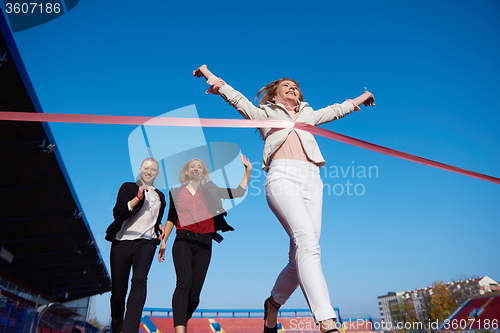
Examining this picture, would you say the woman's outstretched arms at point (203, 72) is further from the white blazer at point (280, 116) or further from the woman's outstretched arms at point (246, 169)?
the woman's outstretched arms at point (246, 169)

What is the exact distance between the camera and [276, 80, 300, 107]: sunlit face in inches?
111

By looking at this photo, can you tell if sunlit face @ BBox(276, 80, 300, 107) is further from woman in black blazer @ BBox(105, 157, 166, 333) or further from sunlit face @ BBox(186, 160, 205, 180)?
woman in black blazer @ BBox(105, 157, 166, 333)

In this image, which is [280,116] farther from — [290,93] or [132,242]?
[132,242]

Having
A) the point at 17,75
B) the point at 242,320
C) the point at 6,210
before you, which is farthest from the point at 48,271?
the point at 242,320

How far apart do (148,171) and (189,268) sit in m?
1.21

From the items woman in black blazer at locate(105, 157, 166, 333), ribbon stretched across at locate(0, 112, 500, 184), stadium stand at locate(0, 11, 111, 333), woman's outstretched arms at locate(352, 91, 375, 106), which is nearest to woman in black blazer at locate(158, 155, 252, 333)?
woman in black blazer at locate(105, 157, 166, 333)

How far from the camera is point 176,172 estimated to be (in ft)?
13.6

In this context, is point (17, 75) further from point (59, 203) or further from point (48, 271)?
point (48, 271)

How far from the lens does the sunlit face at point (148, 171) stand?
11.9 feet

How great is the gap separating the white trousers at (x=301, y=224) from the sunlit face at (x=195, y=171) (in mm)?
1719

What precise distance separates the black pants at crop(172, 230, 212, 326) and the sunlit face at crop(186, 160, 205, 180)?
2.57 ft

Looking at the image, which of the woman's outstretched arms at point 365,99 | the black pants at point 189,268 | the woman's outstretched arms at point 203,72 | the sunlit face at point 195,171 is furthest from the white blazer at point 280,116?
the sunlit face at point 195,171

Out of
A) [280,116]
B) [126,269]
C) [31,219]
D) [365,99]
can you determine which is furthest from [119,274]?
[31,219]

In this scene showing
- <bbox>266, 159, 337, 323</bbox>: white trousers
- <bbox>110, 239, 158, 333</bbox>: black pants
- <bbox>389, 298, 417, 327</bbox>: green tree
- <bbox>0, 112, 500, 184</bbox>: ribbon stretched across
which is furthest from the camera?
<bbox>389, 298, 417, 327</bbox>: green tree
